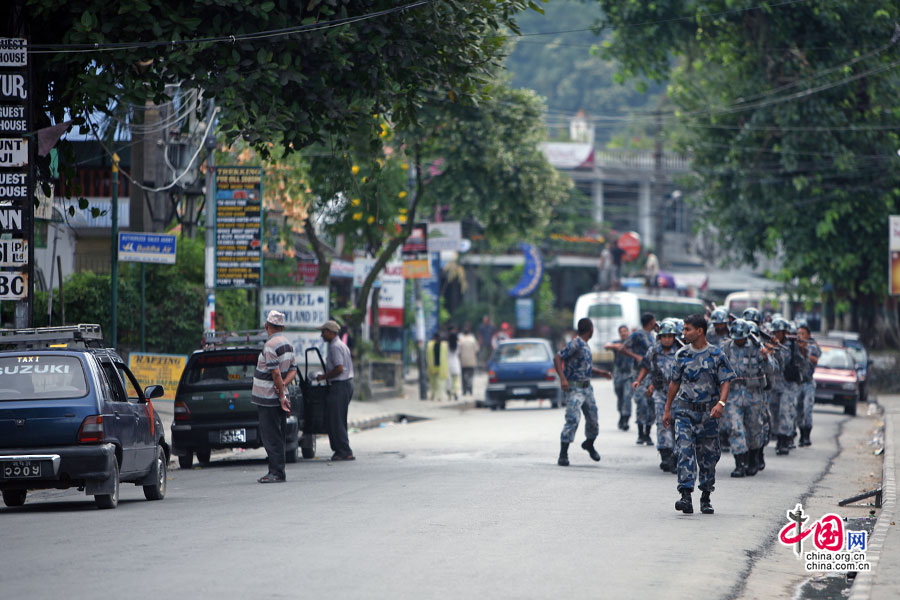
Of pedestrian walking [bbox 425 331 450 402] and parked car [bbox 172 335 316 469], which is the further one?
pedestrian walking [bbox 425 331 450 402]

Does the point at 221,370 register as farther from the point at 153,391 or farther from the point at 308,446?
the point at 153,391

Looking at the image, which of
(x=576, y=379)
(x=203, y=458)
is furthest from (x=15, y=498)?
(x=576, y=379)

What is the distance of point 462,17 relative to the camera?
16.4 metres

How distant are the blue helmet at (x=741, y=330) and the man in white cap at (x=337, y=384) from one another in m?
5.08

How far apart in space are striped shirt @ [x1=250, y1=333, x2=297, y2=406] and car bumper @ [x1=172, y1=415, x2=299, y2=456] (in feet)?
8.22

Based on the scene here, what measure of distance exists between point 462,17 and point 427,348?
1967cm

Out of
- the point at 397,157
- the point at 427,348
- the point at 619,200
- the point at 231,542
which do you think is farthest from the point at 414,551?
the point at 619,200

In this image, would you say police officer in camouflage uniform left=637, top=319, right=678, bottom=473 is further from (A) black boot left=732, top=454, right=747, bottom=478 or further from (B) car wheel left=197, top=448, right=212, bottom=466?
(B) car wheel left=197, top=448, right=212, bottom=466

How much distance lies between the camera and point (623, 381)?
2344 centimetres

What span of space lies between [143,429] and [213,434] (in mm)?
4373

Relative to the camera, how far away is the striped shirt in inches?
569

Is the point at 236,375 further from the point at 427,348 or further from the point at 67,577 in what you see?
the point at 427,348

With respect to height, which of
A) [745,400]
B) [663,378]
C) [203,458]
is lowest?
[203,458]

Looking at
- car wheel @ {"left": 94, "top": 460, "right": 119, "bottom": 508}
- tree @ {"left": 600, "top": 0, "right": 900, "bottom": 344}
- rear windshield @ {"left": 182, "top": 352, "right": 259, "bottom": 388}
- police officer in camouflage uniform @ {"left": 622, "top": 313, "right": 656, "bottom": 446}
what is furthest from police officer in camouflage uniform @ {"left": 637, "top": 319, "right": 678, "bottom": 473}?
tree @ {"left": 600, "top": 0, "right": 900, "bottom": 344}
